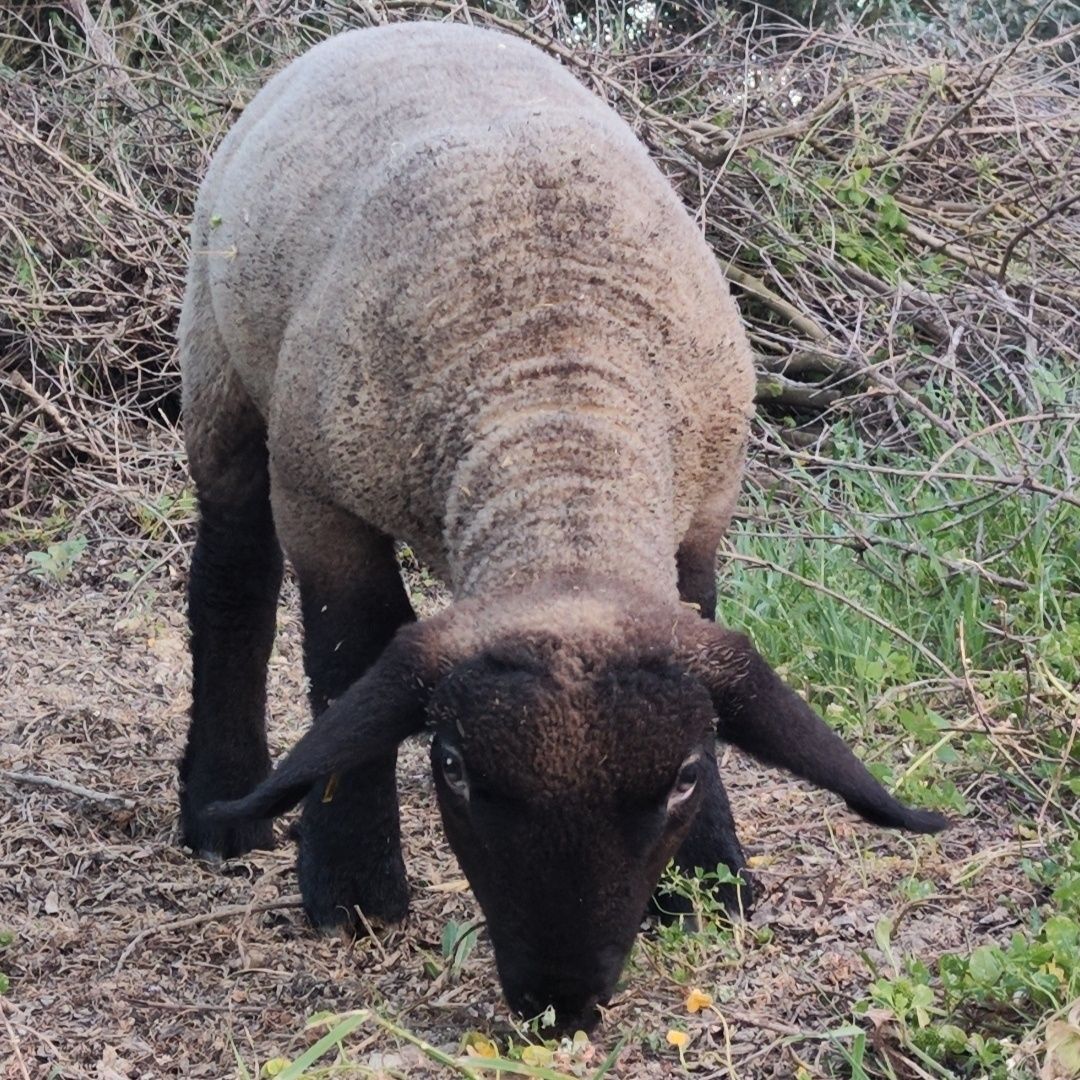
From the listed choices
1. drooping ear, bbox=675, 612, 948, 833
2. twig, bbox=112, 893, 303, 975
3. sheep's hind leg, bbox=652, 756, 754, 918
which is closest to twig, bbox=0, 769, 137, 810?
twig, bbox=112, 893, 303, 975

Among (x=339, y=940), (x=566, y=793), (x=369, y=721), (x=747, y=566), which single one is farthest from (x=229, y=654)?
(x=566, y=793)

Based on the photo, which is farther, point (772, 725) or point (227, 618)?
point (227, 618)

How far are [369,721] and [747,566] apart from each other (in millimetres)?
3450

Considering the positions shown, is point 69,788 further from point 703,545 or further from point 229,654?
point 703,545

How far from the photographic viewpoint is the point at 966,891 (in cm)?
385

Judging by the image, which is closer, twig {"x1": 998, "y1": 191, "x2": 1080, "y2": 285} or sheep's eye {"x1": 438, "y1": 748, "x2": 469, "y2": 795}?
sheep's eye {"x1": 438, "y1": 748, "x2": 469, "y2": 795}

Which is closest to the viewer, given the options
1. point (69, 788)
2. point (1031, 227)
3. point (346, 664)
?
point (346, 664)

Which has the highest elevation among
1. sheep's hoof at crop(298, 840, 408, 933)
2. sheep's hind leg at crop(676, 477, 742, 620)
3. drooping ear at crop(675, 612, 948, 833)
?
drooping ear at crop(675, 612, 948, 833)

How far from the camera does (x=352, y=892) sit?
414 centimetres

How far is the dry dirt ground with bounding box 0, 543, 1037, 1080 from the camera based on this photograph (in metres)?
3.44

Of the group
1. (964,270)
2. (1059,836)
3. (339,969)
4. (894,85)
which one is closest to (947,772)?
(1059,836)

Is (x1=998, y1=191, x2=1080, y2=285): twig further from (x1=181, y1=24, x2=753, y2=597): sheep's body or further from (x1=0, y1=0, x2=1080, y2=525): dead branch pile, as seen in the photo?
(x1=181, y1=24, x2=753, y2=597): sheep's body

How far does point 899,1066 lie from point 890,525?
11.3 ft

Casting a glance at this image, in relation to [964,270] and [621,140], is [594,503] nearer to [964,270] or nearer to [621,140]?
[621,140]
